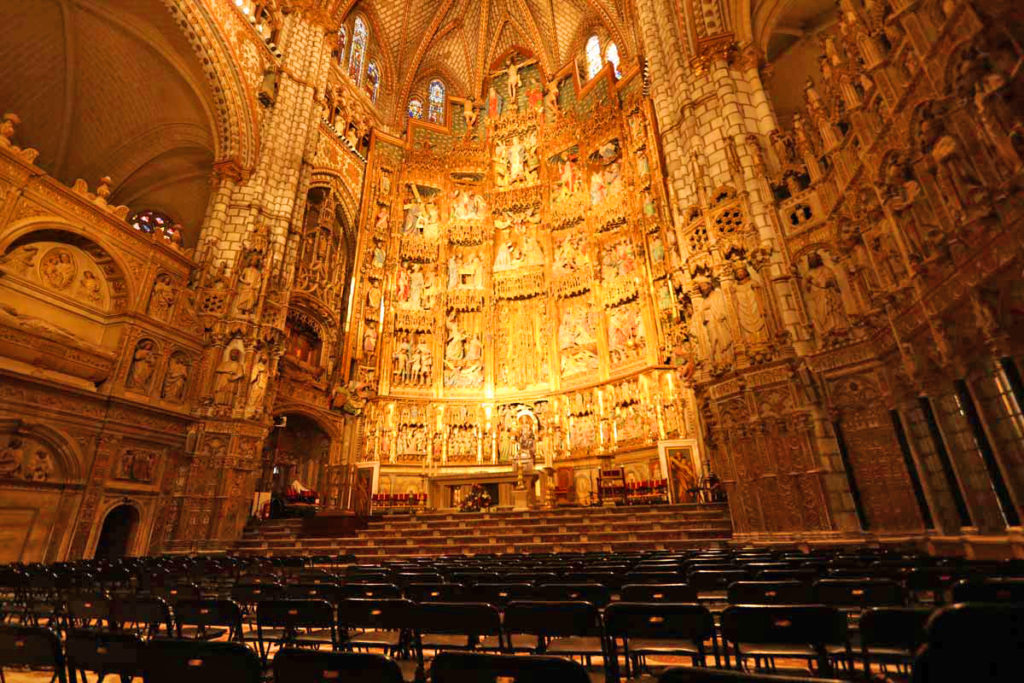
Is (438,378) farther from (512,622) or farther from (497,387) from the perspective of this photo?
(512,622)

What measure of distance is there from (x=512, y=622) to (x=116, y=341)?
14.8m

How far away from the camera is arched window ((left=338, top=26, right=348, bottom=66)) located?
78.6 ft

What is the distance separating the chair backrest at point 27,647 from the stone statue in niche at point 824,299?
1208 cm

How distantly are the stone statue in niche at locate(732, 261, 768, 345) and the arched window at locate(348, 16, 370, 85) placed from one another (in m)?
22.7

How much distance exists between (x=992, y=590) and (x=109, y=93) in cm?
2604

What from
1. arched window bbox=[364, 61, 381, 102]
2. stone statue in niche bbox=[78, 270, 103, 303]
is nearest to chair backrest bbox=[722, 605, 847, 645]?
stone statue in niche bbox=[78, 270, 103, 303]

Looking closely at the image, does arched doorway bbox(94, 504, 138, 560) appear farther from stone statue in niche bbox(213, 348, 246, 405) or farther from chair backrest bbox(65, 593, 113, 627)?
chair backrest bbox(65, 593, 113, 627)

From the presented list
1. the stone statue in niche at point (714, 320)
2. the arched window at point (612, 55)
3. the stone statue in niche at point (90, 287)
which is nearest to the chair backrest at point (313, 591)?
the stone statue in niche at point (714, 320)

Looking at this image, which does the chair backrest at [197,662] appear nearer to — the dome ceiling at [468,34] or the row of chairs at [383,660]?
the row of chairs at [383,660]

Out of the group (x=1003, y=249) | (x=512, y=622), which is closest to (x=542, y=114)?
(x=1003, y=249)

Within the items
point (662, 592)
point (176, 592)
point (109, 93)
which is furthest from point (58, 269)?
point (662, 592)

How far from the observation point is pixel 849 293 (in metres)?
9.94

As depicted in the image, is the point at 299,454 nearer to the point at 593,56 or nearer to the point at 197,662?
the point at 197,662

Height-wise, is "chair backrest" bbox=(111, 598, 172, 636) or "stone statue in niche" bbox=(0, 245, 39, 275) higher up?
"stone statue in niche" bbox=(0, 245, 39, 275)
